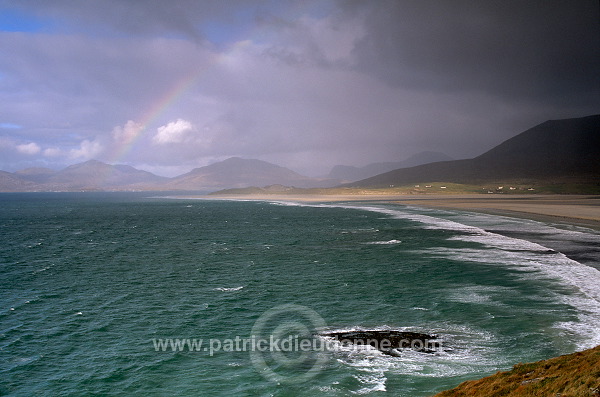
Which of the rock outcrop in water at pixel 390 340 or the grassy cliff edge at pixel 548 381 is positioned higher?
the grassy cliff edge at pixel 548 381

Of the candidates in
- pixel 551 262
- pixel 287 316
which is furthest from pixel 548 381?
pixel 551 262

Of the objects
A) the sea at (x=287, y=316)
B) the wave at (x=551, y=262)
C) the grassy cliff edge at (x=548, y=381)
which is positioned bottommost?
the sea at (x=287, y=316)

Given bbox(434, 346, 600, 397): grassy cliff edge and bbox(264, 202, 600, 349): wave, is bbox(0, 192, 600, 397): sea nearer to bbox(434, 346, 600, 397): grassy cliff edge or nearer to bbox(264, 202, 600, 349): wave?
bbox(264, 202, 600, 349): wave

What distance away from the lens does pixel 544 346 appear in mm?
19188

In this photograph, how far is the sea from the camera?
1750cm

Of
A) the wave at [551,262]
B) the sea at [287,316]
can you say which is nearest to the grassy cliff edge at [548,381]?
the sea at [287,316]

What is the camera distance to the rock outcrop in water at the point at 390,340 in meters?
19.7

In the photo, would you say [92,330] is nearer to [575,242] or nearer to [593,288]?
[593,288]

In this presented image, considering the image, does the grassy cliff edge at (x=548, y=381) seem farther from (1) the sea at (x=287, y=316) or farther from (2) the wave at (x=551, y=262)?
(2) the wave at (x=551, y=262)

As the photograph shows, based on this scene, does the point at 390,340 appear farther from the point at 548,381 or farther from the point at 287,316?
the point at 548,381

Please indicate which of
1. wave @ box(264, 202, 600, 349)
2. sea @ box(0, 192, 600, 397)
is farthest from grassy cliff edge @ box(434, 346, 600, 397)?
wave @ box(264, 202, 600, 349)

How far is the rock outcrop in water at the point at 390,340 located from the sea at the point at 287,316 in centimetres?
47

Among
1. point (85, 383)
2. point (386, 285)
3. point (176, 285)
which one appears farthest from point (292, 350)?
point (176, 285)

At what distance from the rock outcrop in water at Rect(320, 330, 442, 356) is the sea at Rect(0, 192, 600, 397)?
0.47 meters
